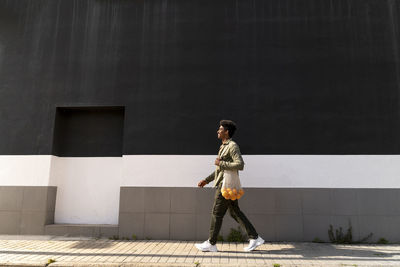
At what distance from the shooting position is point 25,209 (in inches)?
231

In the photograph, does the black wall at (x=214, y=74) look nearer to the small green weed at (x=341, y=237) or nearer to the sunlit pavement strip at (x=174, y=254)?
the small green weed at (x=341, y=237)

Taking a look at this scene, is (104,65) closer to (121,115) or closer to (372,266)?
(121,115)

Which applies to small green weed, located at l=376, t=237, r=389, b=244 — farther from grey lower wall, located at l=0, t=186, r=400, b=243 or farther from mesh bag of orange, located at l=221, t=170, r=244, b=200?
mesh bag of orange, located at l=221, t=170, r=244, b=200

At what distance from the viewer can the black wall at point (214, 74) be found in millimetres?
5746

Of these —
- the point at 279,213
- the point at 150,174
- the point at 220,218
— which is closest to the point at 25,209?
the point at 150,174

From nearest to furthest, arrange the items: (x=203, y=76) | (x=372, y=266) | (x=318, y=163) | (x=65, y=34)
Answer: (x=372, y=266) < (x=318, y=163) < (x=203, y=76) < (x=65, y=34)

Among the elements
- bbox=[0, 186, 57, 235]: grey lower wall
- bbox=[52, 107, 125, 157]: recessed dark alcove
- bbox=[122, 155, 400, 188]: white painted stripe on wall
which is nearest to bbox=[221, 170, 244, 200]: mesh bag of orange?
bbox=[122, 155, 400, 188]: white painted stripe on wall

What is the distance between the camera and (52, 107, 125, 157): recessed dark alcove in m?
6.28

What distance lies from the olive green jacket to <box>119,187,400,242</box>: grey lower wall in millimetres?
946

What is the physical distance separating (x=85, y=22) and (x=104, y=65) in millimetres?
1129

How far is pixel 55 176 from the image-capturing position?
616 cm

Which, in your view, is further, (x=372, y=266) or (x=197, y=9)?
(x=197, y=9)

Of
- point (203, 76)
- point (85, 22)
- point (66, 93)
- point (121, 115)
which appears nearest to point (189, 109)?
point (203, 76)

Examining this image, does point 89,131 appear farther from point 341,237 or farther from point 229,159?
point 341,237
